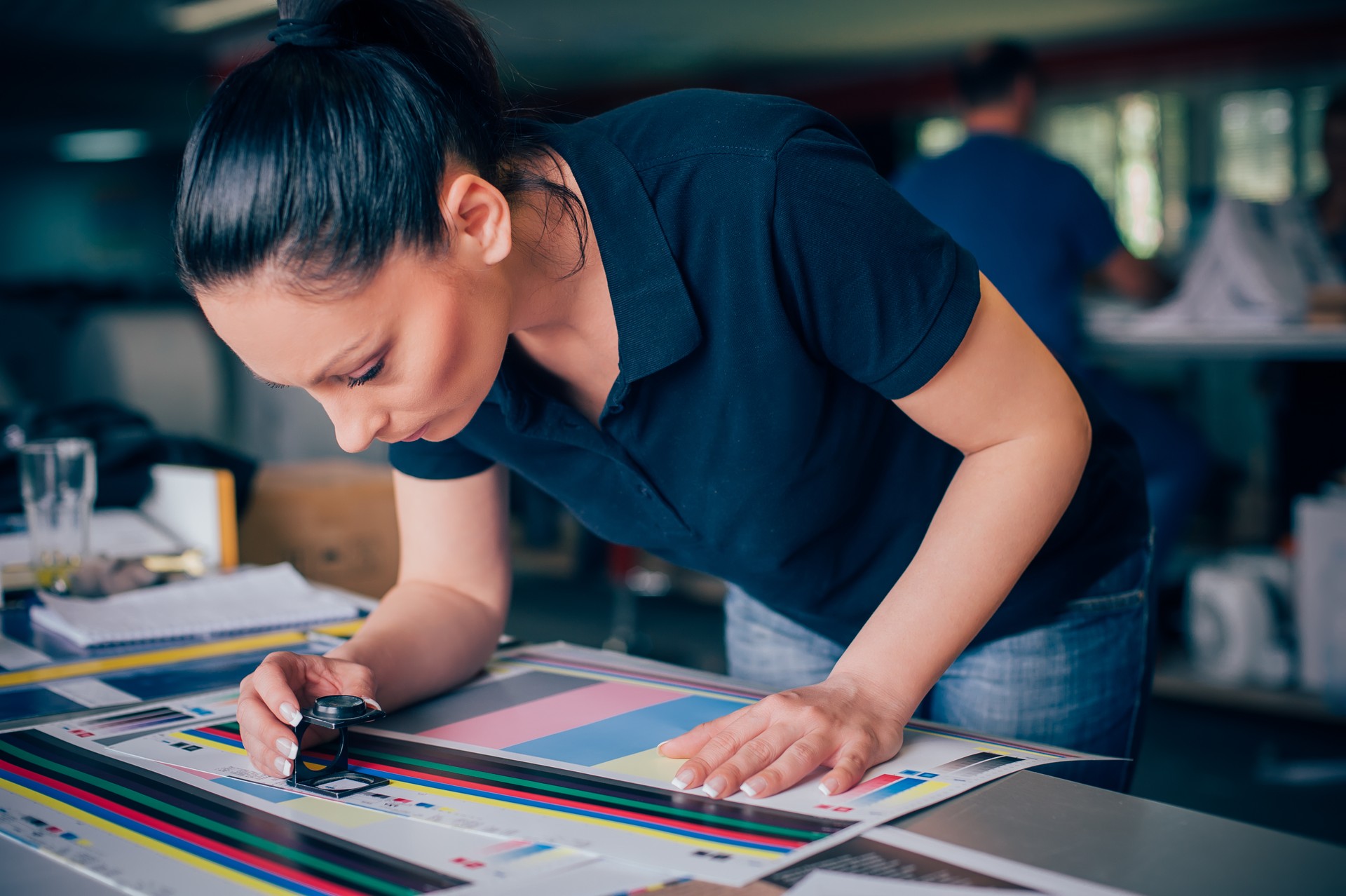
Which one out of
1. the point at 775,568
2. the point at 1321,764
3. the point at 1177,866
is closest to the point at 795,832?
the point at 1177,866

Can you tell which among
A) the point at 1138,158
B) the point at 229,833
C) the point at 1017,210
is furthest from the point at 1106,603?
the point at 1138,158

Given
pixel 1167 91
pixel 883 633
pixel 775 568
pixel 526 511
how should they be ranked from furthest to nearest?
pixel 1167 91, pixel 526 511, pixel 775 568, pixel 883 633

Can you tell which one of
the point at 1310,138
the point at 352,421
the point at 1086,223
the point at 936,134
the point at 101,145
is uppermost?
the point at 101,145

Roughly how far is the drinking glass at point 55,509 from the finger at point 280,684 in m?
0.67

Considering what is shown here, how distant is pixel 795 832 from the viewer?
27.5 inches

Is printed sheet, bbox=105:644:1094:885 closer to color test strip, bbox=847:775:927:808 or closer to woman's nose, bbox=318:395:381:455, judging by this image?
color test strip, bbox=847:775:927:808

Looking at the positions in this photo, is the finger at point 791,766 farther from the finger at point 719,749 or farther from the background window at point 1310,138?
the background window at point 1310,138

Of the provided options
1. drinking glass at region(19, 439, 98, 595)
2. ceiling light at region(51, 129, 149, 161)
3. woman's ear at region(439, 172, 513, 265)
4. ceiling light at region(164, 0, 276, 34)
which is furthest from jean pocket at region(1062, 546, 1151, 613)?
ceiling light at region(51, 129, 149, 161)

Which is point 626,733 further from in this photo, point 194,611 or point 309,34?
point 194,611

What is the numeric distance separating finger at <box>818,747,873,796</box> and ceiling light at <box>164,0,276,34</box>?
6169mm

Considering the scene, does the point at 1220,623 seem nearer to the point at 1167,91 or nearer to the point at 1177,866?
the point at 1177,866

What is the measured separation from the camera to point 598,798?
76 cm

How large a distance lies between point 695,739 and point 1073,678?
46 centimetres

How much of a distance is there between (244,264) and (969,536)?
535 mm
